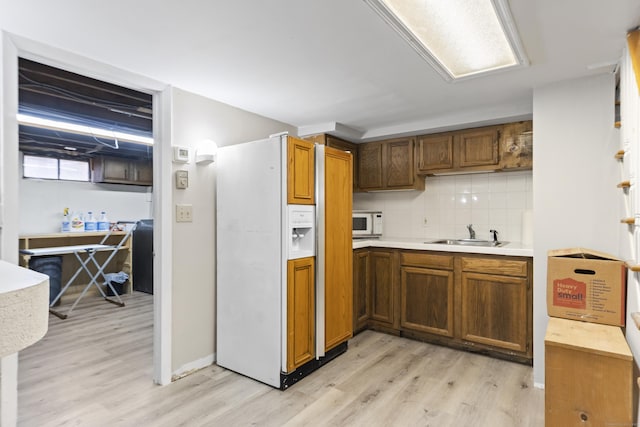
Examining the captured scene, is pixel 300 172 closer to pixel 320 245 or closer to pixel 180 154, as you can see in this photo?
pixel 320 245

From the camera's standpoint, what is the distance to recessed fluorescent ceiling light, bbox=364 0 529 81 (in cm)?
158

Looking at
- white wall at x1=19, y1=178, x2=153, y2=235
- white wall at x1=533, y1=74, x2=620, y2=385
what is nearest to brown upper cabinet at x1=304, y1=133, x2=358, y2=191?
white wall at x1=533, y1=74, x2=620, y2=385

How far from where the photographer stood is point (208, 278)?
9.00 feet

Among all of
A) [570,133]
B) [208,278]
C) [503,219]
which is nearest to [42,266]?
[208,278]

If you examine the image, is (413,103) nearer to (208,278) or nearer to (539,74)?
(539,74)

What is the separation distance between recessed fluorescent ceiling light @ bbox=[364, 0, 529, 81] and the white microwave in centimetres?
186

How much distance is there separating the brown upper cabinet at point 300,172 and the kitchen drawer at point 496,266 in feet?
4.77

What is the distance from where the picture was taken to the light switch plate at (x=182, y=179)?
100 inches

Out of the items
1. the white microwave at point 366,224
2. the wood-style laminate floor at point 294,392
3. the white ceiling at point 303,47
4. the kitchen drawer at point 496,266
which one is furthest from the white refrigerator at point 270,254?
the kitchen drawer at point 496,266

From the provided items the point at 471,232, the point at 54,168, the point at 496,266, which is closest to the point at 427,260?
the point at 496,266

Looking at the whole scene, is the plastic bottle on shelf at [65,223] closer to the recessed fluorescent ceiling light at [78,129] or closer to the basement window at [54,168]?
the basement window at [54,168]

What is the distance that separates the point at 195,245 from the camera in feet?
8.70

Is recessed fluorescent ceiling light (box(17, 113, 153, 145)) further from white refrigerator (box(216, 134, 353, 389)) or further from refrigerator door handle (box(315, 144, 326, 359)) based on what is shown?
refrigerator door handle (box(315, 144, 326, 359))

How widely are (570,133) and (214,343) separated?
2987 millimetres
